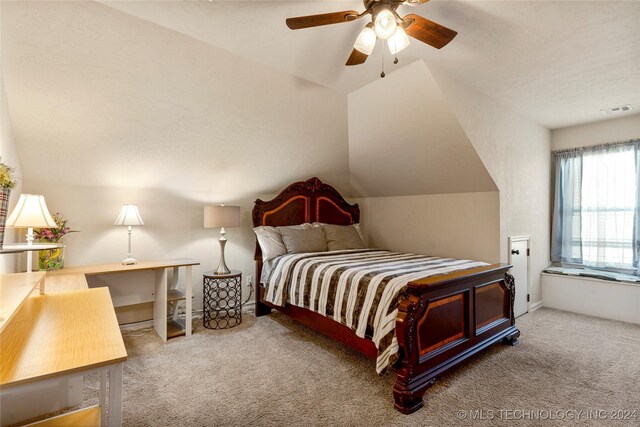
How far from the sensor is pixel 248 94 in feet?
9.93

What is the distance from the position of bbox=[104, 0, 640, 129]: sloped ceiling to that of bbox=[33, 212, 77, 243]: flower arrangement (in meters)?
1.83

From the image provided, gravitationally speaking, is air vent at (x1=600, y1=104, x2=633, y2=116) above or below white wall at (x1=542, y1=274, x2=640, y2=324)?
above

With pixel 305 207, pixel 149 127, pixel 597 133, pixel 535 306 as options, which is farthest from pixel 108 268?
pixel 597 133

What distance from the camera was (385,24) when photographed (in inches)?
66.5

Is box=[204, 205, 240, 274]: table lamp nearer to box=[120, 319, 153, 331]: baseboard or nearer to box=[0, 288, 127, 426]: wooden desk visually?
box=[120, 319, 153, 331]: baseboard

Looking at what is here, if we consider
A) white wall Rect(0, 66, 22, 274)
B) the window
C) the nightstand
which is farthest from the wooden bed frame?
white wall Rect(0, 66, 22, 274)

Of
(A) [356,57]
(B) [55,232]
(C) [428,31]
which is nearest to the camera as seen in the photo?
(C) [428,31]

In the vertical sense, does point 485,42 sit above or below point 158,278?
above

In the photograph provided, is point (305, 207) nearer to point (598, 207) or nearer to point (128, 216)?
point (128, 216)

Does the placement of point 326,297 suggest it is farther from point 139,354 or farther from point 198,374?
point 139,354

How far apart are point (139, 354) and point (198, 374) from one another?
669 millimetres

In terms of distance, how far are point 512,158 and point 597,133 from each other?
1298mm

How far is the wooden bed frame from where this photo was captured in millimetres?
1975

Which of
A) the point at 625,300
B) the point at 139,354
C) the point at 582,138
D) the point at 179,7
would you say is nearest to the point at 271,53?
the point at 179,7
